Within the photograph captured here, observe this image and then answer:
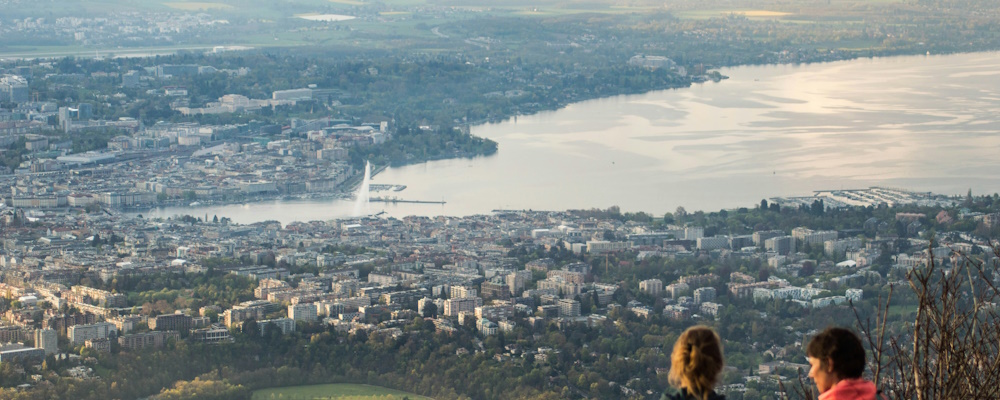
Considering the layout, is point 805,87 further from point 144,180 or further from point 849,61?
point 144,180

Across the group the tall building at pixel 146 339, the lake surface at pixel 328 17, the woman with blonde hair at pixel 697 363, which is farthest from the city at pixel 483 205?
the lake surface at pixel 328 17

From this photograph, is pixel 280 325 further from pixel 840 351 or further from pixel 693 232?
pixel 840 351

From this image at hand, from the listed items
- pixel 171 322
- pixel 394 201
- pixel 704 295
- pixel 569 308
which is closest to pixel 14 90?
pixel 394 201

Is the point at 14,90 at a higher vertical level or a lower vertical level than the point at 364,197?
higher

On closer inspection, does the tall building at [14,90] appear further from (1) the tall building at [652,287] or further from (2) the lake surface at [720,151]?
(1) the tall building at [652,287]

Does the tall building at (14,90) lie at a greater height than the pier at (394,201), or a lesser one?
greater

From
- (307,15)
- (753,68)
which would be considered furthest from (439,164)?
(307,15)

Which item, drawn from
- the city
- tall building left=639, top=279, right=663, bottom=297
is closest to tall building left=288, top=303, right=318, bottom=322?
the city

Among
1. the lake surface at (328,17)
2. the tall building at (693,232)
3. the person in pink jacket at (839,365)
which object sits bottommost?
the tall building at (693,232)
